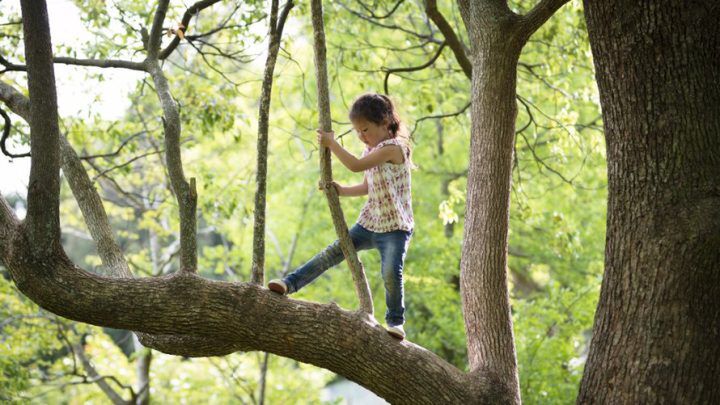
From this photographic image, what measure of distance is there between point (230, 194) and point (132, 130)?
59.6 inches

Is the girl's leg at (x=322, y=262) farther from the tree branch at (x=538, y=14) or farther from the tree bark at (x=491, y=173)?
the tree branch at (x=538, y=14)

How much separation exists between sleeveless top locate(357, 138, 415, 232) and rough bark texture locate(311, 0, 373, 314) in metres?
0.48

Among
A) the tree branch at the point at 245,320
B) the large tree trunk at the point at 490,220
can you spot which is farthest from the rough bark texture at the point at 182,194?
the large tree trunk at the point at 490,220

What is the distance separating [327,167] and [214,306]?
0.81m

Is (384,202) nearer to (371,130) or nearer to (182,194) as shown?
(371,130)

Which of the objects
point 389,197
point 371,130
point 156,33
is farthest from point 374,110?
point 156,33

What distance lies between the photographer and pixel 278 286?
3369 mm

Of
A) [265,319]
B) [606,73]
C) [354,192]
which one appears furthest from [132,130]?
[606,73]

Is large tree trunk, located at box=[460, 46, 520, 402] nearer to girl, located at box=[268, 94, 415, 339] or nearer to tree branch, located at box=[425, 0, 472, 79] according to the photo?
girl, located at box=[268, 94, 415, 339]

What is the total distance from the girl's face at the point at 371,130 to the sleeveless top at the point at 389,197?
0.06 m

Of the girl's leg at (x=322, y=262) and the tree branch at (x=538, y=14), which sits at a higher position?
the tree branch at (x=538, y=14)

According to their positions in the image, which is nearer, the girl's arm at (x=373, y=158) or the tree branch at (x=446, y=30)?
the girl's arm at (x=373, y=158)

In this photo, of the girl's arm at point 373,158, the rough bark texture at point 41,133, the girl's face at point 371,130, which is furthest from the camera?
the girl's face at point 371,130

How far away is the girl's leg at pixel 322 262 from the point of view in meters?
3.65
